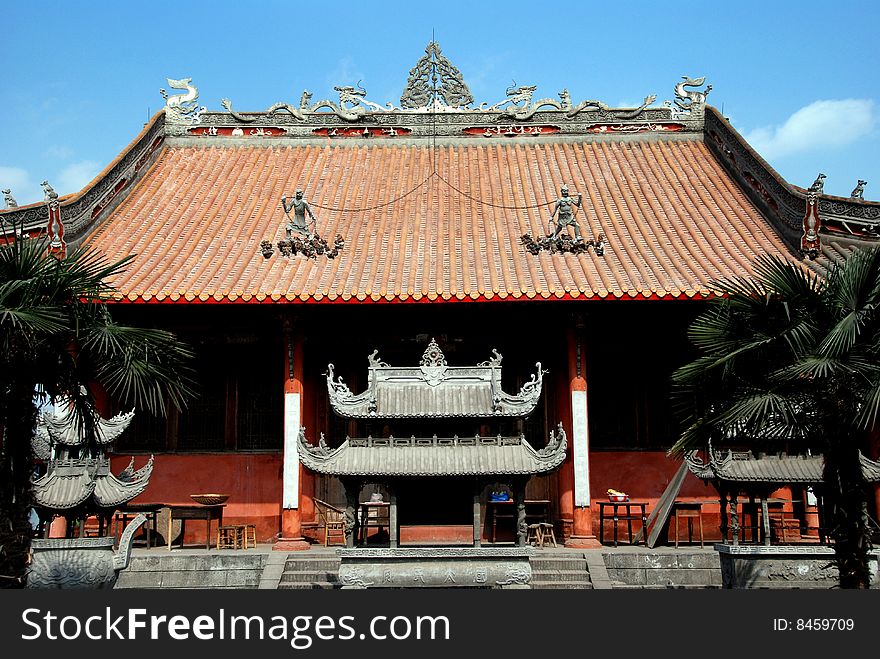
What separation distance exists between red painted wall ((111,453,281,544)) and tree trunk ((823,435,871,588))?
10.0 m

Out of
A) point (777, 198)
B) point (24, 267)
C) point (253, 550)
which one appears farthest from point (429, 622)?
point (777, 198)

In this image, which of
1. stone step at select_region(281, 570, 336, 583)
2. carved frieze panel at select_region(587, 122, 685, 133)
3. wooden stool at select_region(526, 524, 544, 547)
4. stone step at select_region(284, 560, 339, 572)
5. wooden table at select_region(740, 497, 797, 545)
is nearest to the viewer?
wooden table at select_region(740, 497, 797, 545)

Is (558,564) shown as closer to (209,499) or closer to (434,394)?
(434,394)

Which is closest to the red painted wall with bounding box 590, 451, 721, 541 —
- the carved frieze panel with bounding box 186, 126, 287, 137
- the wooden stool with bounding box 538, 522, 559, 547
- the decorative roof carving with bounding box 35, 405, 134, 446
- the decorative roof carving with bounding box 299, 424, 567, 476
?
the wooden stool with bounding box 538, 522, 559, 547

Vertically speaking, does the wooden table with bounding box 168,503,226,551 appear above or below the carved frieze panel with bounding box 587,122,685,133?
below

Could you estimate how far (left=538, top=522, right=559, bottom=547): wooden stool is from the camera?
51.8 feet

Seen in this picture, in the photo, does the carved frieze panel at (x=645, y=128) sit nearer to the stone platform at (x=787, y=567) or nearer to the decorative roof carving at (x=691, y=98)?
the decorative roof carving at (x=691, y=98)

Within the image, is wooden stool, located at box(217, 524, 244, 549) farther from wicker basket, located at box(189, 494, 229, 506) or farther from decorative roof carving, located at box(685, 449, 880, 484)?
decorative roof carving, located at box(685, 449, 880, 484)

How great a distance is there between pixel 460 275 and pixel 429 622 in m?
8.80

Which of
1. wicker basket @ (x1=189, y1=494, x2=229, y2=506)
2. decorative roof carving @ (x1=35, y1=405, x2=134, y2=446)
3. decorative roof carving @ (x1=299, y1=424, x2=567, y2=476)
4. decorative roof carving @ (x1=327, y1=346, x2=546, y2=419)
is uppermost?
decorative roof carving @ (x1=327, y1=346, x2=546, y2=419)

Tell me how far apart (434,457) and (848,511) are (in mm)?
5439

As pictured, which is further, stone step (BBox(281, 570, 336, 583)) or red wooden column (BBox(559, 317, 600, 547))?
red wooden column (BBox(559, 317, 600, 547))

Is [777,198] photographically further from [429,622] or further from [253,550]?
[429,622]

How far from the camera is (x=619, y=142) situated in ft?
72.3
